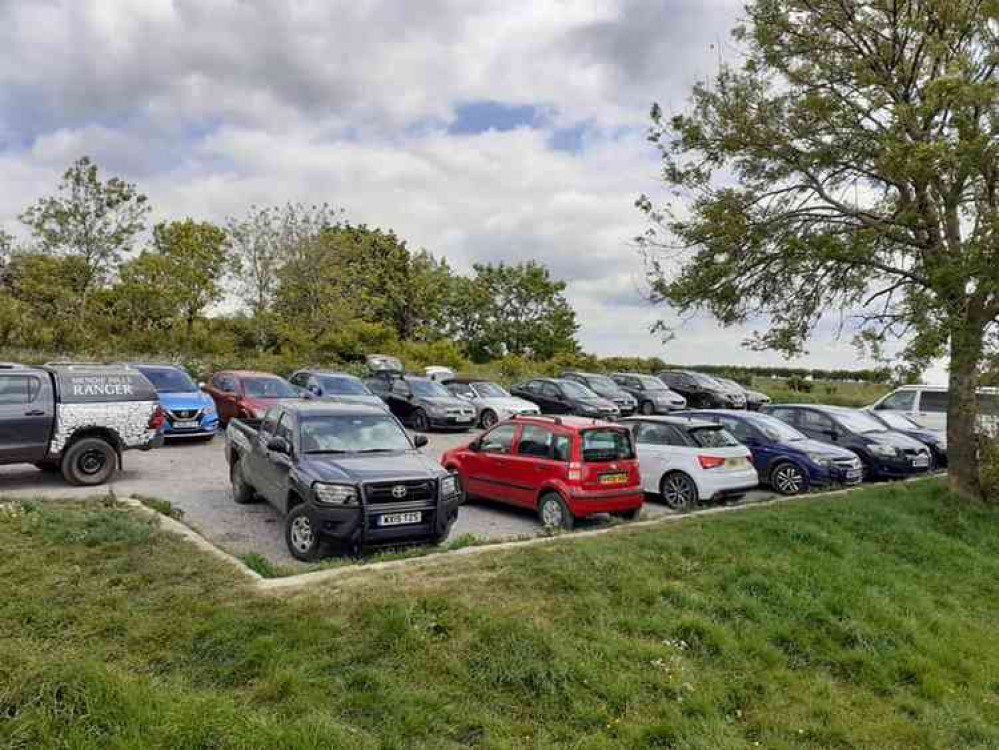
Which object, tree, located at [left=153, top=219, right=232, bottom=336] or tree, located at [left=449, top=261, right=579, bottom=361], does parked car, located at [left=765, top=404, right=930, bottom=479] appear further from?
tree, located at [left=449, top=261, right=579, bottom=361]

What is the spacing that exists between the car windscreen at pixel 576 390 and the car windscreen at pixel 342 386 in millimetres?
8056

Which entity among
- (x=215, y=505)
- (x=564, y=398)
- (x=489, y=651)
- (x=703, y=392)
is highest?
(x=703, y=392)

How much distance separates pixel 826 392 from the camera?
37.1 metres

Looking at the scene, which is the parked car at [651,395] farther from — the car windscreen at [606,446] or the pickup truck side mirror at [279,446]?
the pickup truck side mirror at [279,446]

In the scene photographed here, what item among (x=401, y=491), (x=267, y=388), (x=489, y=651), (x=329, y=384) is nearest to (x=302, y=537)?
(x=401, y=491)

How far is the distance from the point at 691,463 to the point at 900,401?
1219 centimetres

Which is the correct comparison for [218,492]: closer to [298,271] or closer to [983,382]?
[983,382]

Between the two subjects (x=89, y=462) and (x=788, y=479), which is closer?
(x=89, y=462)

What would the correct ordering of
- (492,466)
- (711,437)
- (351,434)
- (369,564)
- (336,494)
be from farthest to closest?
(711,437)
(492,466)
(351,434)
(336,494)
(369,564)

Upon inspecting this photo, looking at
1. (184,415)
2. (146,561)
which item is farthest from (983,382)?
(184,415)

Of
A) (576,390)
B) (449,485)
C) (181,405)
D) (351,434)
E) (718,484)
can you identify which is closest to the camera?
(449,485)

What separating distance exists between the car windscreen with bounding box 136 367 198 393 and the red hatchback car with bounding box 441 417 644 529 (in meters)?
8.69

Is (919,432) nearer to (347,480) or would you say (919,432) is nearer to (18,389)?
(347,480)

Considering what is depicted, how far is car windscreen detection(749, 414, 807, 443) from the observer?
13.4 metres
